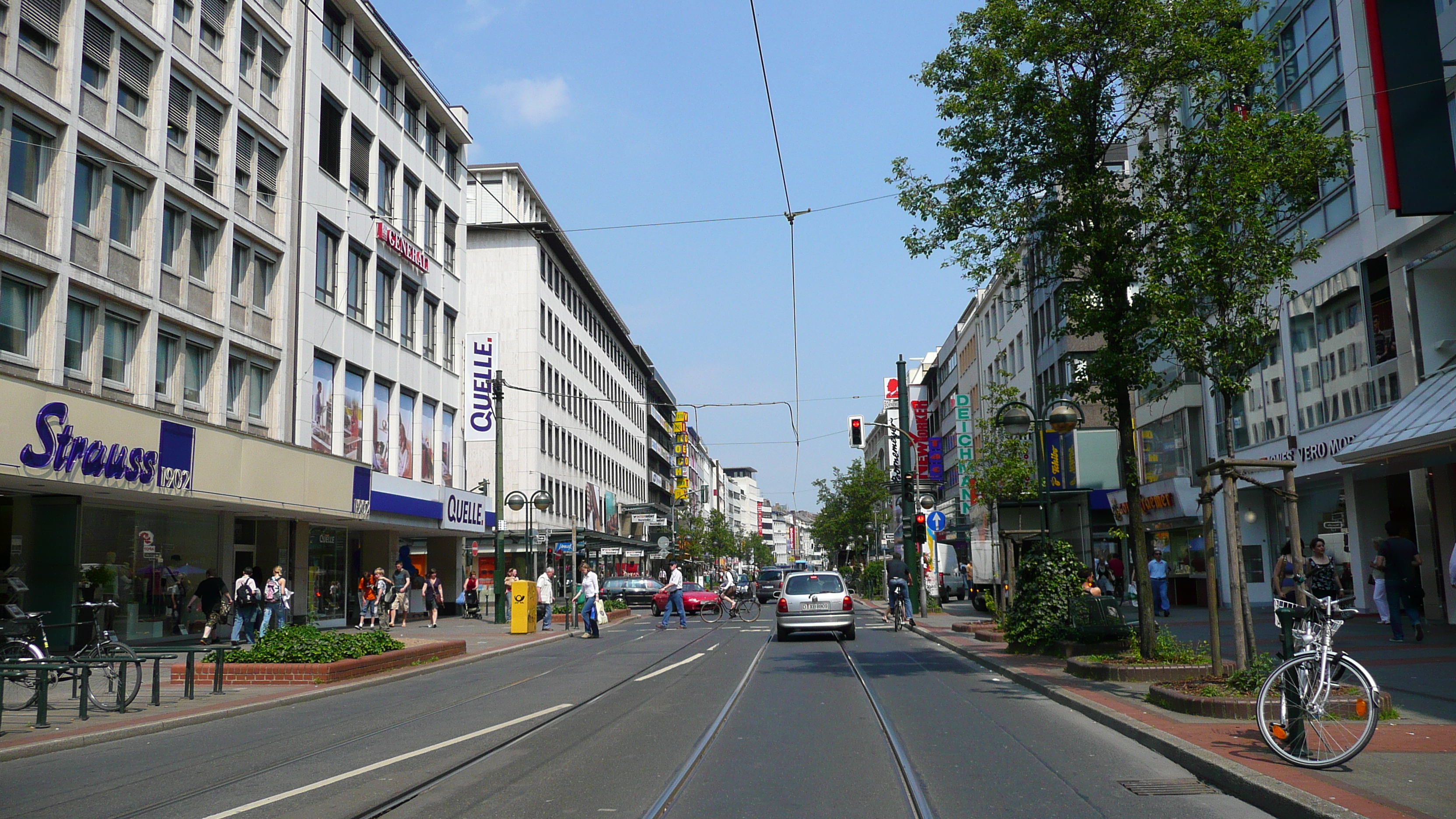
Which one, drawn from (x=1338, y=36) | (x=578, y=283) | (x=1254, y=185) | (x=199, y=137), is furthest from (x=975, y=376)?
(x=1254, y=185)

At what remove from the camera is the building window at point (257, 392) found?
96.7ft

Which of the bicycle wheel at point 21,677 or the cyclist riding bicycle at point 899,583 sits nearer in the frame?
the bicycle wheel at point 21,677

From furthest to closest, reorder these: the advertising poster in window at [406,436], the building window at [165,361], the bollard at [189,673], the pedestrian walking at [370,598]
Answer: the advertising poster in window at [406,436], the pedestrian walking at [370,598], the building window at [165,361], the bollard at [189,673]

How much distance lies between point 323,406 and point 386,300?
21.1 feet

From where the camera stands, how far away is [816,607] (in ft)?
84.7

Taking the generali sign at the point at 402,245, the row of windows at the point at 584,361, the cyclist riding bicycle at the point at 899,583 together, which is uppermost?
the row of windows at the point at 584,361

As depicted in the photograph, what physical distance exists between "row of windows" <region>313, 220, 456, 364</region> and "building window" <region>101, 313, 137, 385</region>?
8458 mm

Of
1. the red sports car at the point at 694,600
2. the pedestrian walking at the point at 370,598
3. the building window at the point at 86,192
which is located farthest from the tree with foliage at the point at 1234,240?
the red sports car at the point at 694,600

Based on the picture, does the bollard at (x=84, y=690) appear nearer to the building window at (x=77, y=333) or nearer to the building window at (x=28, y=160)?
the building window at (x=77, y=333)

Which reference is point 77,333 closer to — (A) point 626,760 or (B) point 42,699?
(B) point 42,699

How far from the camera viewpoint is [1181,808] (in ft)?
23.2

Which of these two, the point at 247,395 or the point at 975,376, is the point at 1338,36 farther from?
the point at 975,376

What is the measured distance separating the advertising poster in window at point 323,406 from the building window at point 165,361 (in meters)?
6.34

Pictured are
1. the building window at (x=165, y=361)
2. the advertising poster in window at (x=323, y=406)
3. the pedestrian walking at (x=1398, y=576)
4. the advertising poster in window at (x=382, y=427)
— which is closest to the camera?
the pedestrian walking at (x=1398, y=576)
